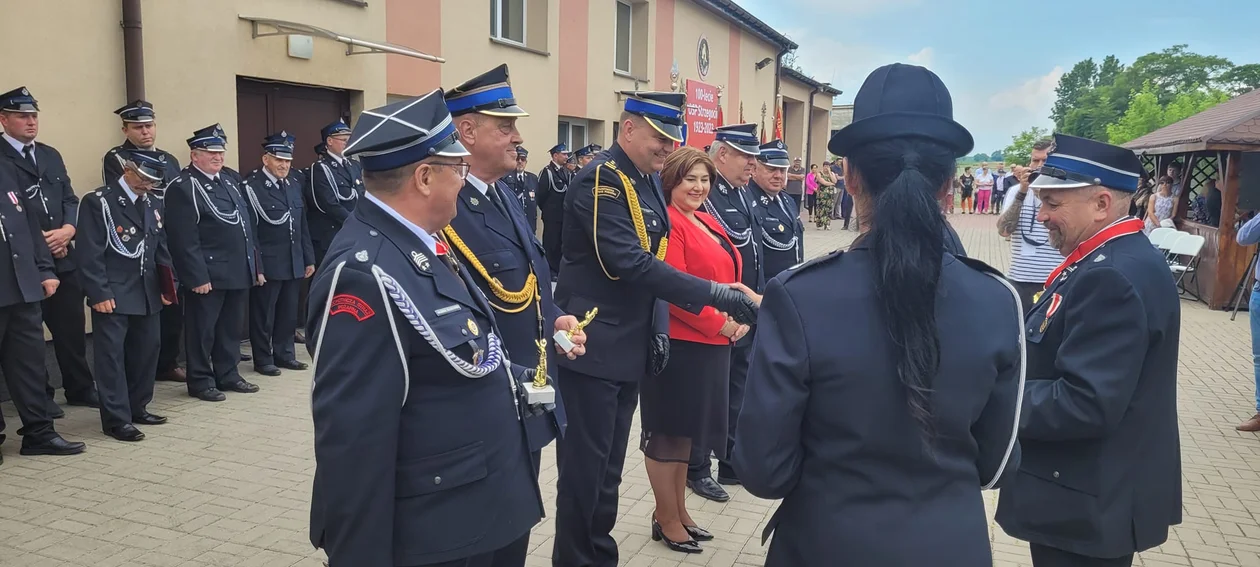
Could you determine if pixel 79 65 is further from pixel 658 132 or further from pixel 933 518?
pixel 933 518

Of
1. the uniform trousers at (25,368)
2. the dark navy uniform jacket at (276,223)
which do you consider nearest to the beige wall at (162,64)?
the dark navy uniform jacket at (276,223)

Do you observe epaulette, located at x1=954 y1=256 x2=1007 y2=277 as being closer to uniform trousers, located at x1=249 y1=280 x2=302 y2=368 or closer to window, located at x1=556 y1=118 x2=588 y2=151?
uniform trousers, located at x1=249 y1=280 x2=302 y2=368

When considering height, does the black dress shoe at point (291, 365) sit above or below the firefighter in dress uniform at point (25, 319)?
below

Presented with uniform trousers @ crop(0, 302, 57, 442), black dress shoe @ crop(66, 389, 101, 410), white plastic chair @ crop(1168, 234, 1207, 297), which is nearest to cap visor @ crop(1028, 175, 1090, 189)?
uniform trousers @ crop(0, 302, 57, 442)

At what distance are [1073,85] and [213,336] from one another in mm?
111144

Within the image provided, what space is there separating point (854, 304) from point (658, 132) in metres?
2.23

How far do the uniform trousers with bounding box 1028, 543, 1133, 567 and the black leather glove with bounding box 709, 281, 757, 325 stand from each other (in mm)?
1361

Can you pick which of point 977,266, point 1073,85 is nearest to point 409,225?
point 977,266

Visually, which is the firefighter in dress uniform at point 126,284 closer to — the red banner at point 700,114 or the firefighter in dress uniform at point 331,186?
the firefighter in dress uniform at point 331,186

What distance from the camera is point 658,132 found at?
12.7 feet

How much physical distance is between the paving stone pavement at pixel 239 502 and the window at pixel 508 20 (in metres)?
7.16

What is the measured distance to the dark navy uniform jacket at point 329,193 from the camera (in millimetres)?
8508

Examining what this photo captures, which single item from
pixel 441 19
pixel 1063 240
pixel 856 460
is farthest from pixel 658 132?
pixel 441 19

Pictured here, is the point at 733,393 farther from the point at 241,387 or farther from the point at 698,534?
the point at 241,387
